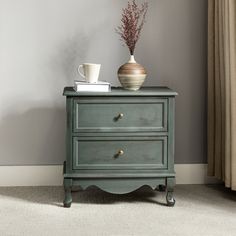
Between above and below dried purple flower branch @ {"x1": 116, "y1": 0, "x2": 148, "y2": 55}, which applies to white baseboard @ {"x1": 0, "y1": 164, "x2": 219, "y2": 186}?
below

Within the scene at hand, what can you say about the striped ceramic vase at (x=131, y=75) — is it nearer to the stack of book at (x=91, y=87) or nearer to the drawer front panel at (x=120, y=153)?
the stack of book at (x=91, y=87)

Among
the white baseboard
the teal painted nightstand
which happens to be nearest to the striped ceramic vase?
the teal painted nightstand

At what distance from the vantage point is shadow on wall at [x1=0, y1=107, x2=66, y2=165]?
3.89m

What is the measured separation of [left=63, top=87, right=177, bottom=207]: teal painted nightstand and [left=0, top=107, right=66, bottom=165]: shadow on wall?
18.2 inches

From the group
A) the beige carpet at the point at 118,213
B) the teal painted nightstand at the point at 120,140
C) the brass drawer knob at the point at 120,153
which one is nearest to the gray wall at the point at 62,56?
the beige carpet at the point at 118,213

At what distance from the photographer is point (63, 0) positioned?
12.6ft

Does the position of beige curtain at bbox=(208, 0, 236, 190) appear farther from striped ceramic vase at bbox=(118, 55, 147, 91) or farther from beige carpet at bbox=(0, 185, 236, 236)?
striped ceramic vase at bbox=(118, 55, 147, 91)

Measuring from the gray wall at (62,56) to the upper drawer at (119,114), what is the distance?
0.49 metres

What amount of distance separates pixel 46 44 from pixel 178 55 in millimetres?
817

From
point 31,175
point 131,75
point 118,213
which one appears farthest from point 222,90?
point 31,175

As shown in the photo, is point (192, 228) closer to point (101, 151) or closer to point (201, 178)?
point (101, 151)

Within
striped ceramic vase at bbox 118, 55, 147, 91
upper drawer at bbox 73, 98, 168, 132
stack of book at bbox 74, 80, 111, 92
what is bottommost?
upper drawer at bbox 73, 98, 168, 132

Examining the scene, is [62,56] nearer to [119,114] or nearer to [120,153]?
[119,114]

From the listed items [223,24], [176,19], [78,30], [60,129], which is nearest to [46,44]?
[78,30]
